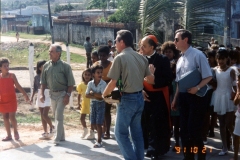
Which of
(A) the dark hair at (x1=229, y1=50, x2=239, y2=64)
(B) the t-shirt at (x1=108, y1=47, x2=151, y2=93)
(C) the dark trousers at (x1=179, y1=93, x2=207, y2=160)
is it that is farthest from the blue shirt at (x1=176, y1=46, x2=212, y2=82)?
(A) the dark hair at (x1=229, y1=50, x2=239, y2=64)

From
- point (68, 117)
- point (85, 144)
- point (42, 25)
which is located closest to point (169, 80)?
point (85, 144)

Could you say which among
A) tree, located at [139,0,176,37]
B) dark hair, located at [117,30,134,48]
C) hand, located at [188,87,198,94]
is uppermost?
tree, located at [139,0,176,37]

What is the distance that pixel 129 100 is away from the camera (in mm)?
5344

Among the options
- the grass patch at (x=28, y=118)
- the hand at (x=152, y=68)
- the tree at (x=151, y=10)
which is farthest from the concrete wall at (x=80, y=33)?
the hand at (x=152, y=68)

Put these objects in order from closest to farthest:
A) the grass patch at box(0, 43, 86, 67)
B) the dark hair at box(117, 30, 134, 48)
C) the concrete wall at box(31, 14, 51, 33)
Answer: the dark hair at box(117, 30, 134, 48)
the grass patch at box(0, 43, 86, 67)
the concrete wall at box(31, 14, 51, 33)

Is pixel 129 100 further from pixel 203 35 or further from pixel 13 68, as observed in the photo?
pixel 13 68

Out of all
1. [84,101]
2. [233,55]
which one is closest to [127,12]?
[84,101]

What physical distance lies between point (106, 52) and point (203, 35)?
235 cm

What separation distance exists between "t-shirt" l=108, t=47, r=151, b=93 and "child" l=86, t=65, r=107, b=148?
1.77 m

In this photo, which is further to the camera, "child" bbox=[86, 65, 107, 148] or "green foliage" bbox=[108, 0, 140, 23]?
"green foliage" bbox=[108, 0, 140, 23]

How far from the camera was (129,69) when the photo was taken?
5270 mm

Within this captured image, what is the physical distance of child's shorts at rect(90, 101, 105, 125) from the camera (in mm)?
7102

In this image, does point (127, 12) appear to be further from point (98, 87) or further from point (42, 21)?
point (98, 87)

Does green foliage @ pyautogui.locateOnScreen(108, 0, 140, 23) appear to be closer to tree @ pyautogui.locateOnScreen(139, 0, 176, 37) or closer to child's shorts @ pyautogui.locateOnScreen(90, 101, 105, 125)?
tree @ pyautogui.locateOnScreen(139, 0, 176, 37)
